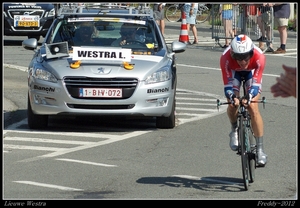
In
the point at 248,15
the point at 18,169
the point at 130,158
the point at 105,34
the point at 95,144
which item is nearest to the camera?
the point at 18,169

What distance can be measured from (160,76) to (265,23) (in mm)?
12361

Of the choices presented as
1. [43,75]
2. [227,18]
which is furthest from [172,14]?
[43,75]

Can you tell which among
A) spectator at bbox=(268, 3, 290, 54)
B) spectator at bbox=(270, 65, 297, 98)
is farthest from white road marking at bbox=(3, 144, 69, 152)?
spectator at bbox=(268, 3, 290, 54)

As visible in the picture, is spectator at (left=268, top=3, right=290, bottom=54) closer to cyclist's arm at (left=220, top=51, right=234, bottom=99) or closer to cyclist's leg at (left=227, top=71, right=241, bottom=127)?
cyclist's leg at (left=227, top=71, right=241, bottom=127)

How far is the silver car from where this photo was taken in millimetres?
11797

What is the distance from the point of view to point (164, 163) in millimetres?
10062

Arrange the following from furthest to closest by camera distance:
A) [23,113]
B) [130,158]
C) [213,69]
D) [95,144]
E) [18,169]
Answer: [213,69], [23,113], [95,144], [130,158], [18,169]

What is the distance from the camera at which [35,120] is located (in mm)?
12352

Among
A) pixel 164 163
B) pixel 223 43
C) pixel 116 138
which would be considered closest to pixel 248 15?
pixel 223 43

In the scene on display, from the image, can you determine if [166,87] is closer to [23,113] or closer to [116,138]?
→ [116,138]

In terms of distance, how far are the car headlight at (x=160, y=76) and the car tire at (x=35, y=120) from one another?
5.17 feet

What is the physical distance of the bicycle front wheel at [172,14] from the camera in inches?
1517

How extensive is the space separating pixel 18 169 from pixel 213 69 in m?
11.4

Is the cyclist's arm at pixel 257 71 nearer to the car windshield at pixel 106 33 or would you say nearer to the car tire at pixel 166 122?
the car tire at pixel 166 122
